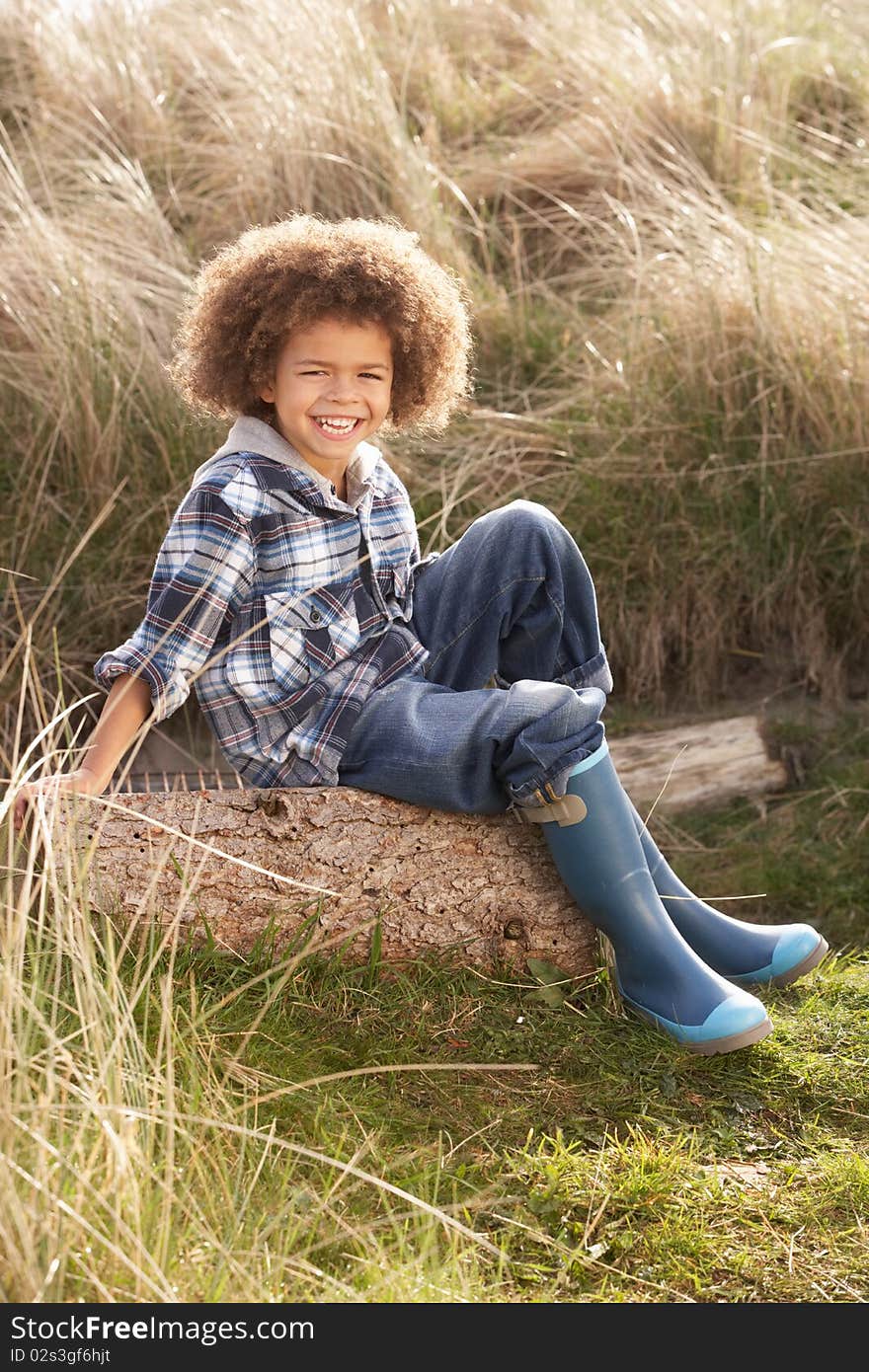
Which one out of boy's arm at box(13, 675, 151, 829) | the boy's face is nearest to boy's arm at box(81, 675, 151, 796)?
boy's arm at box(13, 675, 151, 829)

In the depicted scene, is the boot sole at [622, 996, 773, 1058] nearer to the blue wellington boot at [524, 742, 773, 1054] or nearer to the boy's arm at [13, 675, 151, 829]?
the blue wellington boot at [524, 742, 773, 1054]

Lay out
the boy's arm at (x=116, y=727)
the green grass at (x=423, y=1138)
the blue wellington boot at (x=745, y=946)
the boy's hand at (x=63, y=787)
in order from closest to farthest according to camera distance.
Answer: the green grass at (x=423, y=1138) → the boy's hand at (x=63, y=787) → the boy's arm at (x=116, y=727) → the blue wellington boot at (x=745, y=946)

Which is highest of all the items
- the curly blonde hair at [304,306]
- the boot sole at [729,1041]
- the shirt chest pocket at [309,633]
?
the curly blonde hair at [304,306]

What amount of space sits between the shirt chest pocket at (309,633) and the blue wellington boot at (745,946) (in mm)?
753

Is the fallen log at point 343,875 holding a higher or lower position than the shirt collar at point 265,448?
lower

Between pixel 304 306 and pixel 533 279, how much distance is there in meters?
2.92

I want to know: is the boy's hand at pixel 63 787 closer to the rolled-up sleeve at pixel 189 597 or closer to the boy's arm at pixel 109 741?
the boy's arm at pixel 109 741

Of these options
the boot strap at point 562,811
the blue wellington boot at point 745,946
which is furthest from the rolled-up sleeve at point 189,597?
the blue wellington boot at point 745,946

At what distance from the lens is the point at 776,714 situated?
4.38 m

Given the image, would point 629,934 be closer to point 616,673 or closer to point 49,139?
point 616,673

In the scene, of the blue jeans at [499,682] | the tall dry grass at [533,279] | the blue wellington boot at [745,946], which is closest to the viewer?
the blue jeans at [499,682]

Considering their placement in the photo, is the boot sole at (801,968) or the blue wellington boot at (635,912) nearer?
the blue wellington boot at (635,912)

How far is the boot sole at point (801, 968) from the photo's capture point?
3008mm

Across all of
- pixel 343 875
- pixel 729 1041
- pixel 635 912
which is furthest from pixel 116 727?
pixel 729 1041
